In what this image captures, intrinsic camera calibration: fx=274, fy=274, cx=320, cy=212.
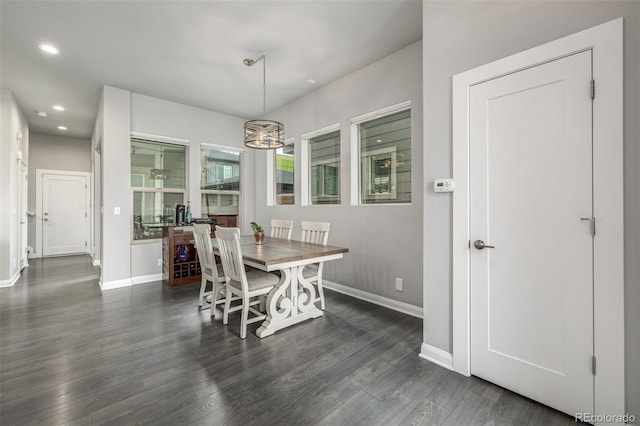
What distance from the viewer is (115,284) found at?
4133 mm

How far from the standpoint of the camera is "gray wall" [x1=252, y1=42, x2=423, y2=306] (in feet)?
10.1

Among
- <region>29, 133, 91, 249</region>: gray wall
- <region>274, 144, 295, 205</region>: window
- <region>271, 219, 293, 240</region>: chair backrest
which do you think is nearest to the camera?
<region>271, 219, 293, 240</region>: chair backrest

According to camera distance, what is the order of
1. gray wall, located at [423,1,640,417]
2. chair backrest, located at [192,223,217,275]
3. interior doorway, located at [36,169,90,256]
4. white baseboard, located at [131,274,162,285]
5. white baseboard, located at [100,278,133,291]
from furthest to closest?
interior doorway, located at [36,169,90,256] < white baseboard, located at [131,274,162,285] < white baseboard, located at [100,278,133,291] < chair backrest, located at [192,223,217,275] < gray wall, located at [423,1,640,417]

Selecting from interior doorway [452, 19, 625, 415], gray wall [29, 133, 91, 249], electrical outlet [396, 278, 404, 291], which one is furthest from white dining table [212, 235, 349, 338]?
gray wall [29, 133, 91, 249]

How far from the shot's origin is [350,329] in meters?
2.74

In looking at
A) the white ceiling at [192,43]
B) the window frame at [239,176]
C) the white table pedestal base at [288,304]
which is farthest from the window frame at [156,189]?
the white table pedestal base at [288,304]

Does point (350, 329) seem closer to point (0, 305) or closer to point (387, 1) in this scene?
A: point (387, 1)

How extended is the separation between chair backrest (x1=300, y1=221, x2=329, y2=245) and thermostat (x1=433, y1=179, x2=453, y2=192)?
1.49 metres

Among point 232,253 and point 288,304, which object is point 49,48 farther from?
point 288,304

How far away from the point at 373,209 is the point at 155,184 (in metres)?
3.83

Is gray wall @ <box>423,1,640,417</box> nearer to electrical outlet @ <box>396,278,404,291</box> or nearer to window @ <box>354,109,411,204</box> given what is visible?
electrical outlet @ <box>396,278,404,291</box>

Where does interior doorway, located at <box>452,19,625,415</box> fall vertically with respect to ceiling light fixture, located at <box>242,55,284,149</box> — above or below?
below

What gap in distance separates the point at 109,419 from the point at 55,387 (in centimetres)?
65

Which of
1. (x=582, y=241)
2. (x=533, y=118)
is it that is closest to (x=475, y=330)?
(x=582, y=241)
